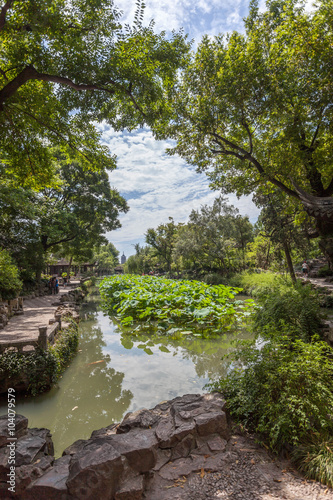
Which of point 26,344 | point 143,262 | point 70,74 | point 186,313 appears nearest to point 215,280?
point 186,313

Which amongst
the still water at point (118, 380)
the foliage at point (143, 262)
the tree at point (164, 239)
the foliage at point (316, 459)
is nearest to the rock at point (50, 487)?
the still water at point (118, 380)

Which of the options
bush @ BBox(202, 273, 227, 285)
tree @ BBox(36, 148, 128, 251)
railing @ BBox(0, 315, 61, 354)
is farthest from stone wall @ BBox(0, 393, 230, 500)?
bush @ BBox(202, 273, 227, 285)

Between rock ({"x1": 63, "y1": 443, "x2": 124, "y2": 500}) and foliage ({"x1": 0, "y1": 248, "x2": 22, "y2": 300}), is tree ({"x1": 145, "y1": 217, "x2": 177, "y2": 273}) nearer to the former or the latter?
foliage ({"x1": 0, "y1": 248, "x2": 22, "y2": 300})

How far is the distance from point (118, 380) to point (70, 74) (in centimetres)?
652

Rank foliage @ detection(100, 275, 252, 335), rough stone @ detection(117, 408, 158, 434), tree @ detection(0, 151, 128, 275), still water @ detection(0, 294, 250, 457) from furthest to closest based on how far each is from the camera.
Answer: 1. tree @ detection(0, 151, 128, 275)
2. foliage @ detection(100, 275, 252, 335)
3. still water @ detection(0, 294, 250, 457)
4. rough stone @ detection(117, 408, 158, 434)

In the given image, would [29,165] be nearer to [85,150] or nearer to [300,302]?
[85,150]

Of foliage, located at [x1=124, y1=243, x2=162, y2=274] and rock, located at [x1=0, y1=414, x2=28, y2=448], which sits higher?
foliage, located at [x1=124, y1=243, x2=162, y2=274]

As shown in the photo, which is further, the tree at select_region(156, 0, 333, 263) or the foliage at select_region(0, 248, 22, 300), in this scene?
the foliage at select_region(0, 248, 22, 300)

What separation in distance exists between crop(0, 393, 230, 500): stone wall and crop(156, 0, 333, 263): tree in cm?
518

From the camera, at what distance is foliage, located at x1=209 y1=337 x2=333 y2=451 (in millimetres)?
2523

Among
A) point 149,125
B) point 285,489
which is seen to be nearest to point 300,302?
point 285,489

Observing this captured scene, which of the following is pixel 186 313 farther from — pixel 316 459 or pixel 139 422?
pixel 316 459

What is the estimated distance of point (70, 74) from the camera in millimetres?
4848

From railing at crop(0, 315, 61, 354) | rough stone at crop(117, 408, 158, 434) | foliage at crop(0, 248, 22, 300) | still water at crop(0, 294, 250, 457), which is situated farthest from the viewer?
foliage at crop(0, 248, 22, 300)
